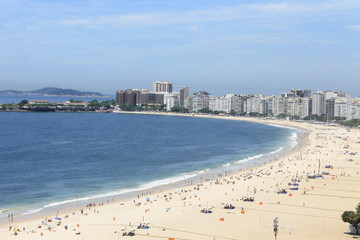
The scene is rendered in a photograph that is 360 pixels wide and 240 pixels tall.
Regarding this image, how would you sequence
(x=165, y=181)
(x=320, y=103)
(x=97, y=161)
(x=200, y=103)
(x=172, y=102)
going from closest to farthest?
1. (x=165, y=181)
2. (x=97, y=161)
3. (x=320, y=103)
4. (x=200, y=103)
5. (x=172, y=102)

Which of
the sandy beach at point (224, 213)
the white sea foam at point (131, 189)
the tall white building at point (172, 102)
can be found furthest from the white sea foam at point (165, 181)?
the tall white building at point (172, 102)

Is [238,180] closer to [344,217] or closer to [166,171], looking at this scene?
[166,171]

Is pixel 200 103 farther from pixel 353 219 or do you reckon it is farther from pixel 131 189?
pixel 353 219

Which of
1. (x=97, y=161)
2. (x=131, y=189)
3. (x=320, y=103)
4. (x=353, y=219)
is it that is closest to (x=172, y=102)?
(x=320, y=103)

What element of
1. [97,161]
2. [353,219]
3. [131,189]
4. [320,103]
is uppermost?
[320,103]

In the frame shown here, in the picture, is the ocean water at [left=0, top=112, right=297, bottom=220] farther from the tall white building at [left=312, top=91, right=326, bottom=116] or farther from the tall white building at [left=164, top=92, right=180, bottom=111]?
the tall white building at [left=164, top=92, right=180, bottom=111]

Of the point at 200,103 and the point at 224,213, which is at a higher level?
the point at 200,103
